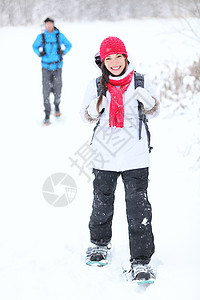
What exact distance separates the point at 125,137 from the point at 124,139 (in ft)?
0.05

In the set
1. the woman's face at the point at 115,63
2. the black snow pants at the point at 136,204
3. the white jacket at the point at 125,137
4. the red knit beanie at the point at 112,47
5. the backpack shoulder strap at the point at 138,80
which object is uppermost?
the red knit beanie at the point at 112,47

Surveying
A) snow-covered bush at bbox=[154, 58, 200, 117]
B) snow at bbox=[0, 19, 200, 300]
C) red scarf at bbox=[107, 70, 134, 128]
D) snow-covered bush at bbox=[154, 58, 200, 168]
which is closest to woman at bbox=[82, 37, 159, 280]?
red scarf at bbox=[107, 70, 134, 128]

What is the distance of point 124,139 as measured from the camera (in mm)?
2301

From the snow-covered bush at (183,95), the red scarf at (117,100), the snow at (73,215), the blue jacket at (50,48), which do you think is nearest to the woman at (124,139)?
the red scarf at (117,100)

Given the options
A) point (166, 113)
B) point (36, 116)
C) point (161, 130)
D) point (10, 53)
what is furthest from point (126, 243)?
point (10, 53)

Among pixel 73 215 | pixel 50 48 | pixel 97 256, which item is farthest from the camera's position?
pixel 50 48

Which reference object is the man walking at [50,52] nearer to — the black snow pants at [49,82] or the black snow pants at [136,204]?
the black snow pants at [49,82]

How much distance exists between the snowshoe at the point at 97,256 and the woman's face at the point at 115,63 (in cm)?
140

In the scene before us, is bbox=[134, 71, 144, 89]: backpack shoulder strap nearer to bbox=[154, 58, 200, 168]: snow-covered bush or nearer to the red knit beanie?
the red knit beanie

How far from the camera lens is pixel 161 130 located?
18.1 feet

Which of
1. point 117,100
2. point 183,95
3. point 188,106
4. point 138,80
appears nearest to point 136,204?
point 117,100

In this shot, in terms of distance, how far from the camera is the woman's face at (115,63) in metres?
2.18

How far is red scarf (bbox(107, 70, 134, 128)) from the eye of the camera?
222cm

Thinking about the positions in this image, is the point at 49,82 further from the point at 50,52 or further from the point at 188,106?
the point at 188,106
